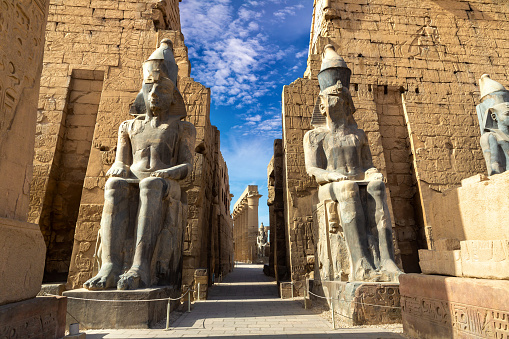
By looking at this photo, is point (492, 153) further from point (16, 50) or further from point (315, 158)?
point (16, 50)

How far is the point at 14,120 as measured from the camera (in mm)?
1889

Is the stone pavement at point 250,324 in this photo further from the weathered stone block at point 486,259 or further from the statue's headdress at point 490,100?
the statue's headdress at point 490,100

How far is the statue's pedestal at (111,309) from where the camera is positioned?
3047mm

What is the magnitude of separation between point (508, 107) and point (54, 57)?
26.8 feet

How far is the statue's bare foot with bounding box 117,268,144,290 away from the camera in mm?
3150

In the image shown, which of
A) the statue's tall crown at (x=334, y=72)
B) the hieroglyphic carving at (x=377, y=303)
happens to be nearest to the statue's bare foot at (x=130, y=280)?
the hieroglyphic carving at (x=377, y=303)

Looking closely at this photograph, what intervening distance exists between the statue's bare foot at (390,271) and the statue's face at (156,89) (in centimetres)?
319

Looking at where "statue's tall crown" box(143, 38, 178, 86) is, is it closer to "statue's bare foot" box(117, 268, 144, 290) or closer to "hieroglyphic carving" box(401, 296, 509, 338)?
"statue's bare foot" box(117, 268, 144, 290)

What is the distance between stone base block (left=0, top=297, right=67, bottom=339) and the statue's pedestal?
1.01 metres

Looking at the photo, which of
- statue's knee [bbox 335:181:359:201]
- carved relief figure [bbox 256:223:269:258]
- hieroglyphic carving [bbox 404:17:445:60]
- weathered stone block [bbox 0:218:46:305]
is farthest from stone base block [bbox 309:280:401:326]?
carved relief figure [bbox 256:223:269:258]

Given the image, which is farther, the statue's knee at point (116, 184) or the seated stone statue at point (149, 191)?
the statue's knee at point (116, 184)

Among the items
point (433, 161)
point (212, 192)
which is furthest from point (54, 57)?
point (433, 161)

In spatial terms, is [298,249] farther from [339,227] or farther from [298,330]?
[298,330]

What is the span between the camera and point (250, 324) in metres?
3.38
